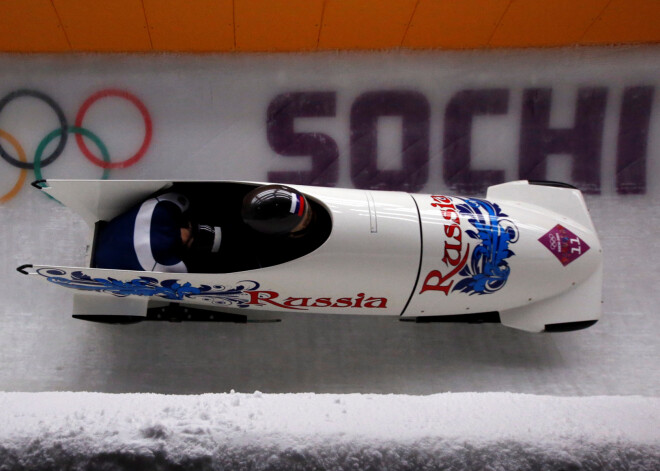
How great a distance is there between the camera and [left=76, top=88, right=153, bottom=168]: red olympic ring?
379cm

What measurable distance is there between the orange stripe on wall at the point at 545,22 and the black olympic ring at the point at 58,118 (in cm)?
280

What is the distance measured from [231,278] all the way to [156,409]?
0.80 meters

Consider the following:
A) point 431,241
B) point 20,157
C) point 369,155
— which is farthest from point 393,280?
point 20,157

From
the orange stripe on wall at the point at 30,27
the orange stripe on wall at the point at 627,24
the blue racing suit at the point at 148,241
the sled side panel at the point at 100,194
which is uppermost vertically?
the orange stripe on wall at the point at 627,24

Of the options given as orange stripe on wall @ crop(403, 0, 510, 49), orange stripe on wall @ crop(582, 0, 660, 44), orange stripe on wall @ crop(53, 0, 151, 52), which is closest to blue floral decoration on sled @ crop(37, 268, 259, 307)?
orange stripe on wall @ crop(53, 0, 151, 52)

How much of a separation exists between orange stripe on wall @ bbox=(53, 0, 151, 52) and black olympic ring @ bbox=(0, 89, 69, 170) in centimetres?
38

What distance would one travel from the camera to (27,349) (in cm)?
335

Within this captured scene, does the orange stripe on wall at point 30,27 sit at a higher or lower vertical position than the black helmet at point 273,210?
higher

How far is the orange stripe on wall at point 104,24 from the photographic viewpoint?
355 centimetres

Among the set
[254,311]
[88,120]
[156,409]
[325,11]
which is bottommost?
[156,409]

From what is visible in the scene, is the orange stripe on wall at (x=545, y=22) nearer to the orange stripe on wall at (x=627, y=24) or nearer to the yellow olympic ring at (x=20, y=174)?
the orange stripe on wall at (x=627, y=24)

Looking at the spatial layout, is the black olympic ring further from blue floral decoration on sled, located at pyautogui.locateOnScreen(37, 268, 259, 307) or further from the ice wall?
blue floral decoration on sled, located at pyautogui.locateOnScreen(37, 268, 259, 307)

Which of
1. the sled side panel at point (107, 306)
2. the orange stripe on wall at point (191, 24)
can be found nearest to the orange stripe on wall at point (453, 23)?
the orange stripe on wall at point (191, 24)

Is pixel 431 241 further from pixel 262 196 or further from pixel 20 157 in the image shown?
pixel 20 157
